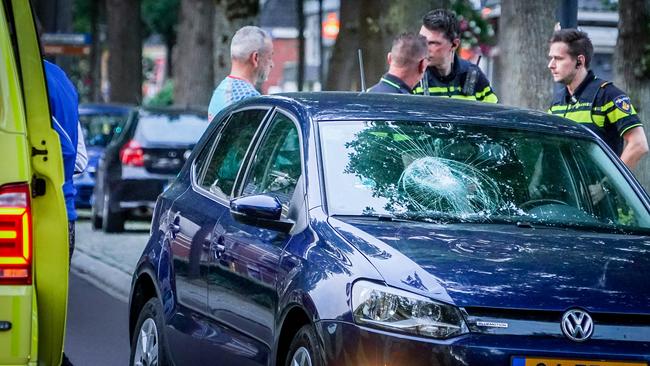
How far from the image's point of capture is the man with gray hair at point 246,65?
9914mm

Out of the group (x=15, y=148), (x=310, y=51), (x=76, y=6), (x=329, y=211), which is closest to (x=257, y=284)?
(x=329, y=211)

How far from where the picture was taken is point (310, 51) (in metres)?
88.8

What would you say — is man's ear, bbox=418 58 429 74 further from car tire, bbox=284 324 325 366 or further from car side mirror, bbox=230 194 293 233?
car tire, bbox=284 324 325 366

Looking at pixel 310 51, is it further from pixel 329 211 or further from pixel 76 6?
pixel 329 211

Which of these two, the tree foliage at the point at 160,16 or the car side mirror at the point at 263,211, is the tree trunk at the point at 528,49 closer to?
the car side mirror at the point at 263,211

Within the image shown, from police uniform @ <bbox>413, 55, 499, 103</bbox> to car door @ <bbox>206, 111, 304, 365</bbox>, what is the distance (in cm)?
327

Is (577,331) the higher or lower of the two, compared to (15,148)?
lower

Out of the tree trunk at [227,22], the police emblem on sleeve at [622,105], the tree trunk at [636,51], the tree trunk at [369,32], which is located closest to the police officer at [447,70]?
the police emblem on sleeve at [622,105]

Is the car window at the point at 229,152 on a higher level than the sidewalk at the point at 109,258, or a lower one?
higher

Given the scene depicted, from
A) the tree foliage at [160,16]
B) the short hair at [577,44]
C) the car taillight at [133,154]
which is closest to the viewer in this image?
the short hair at [577,44]

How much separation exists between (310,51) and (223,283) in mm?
82172

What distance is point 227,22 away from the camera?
2286 centimetres

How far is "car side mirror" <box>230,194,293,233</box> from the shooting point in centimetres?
646

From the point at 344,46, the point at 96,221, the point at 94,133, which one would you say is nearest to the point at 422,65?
the point at 96,221
